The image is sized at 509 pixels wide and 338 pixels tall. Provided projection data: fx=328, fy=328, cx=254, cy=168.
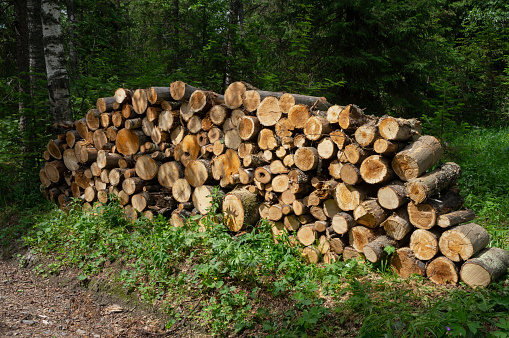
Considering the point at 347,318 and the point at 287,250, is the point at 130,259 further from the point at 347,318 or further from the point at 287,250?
the point at 347,318

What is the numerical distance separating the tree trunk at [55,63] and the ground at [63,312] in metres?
3.40

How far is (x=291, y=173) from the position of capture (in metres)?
4.06

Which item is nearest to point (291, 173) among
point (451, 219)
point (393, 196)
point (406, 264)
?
point (393, 196)

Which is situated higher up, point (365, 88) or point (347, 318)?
point (365, 88)

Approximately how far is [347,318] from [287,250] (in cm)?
118

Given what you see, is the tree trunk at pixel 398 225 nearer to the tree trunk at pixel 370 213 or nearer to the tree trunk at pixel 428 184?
the tree trunk at pixel 370 213

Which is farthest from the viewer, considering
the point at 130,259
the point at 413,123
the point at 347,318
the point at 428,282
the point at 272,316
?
the point at 130,259

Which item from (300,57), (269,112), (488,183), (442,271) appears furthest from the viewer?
(300,57)

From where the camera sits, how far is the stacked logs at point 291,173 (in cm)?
338

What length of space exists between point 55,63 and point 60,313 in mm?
4935

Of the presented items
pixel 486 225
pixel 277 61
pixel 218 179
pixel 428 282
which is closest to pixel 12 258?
pixel 218 179

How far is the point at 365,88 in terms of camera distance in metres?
9.09

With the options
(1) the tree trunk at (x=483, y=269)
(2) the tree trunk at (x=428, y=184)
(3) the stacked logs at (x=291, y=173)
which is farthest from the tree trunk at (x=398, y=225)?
(1) the tree trunk at (x=483, y=269)

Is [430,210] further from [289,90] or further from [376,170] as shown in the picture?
[289,90]
